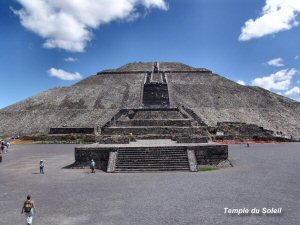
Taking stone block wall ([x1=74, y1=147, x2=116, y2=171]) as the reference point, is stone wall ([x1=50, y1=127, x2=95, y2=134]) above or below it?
above

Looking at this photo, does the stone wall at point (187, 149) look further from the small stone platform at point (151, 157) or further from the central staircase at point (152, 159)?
the central staircase at point (152, 159)

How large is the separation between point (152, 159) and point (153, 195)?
655cm

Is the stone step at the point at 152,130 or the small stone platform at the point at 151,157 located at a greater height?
the stone step at the point at 152,130

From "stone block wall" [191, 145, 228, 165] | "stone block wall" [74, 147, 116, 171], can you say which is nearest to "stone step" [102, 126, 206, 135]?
"stone block wall" [74, 147, 116, 171]

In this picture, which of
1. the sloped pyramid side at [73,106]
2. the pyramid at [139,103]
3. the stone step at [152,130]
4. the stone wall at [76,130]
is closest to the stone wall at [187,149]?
the stone step at [152,130]

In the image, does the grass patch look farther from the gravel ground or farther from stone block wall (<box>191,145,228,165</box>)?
the gravel ground

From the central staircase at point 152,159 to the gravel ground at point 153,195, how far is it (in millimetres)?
1219

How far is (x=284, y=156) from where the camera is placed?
21.9m

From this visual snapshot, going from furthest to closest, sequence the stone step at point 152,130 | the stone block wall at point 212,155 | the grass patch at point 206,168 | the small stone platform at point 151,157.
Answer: the stone step at point 152,130
the stone block wall at point 212,155
the small stone platform at point 151,157
the grass patch at point 206,168

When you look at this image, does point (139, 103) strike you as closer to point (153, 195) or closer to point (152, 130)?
point (152, 130)

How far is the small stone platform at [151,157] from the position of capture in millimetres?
17859

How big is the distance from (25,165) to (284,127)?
34.7 metres

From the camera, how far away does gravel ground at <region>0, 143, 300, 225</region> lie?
9273mm

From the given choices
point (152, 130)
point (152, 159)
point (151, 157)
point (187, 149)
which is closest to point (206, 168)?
point (187, 149)
